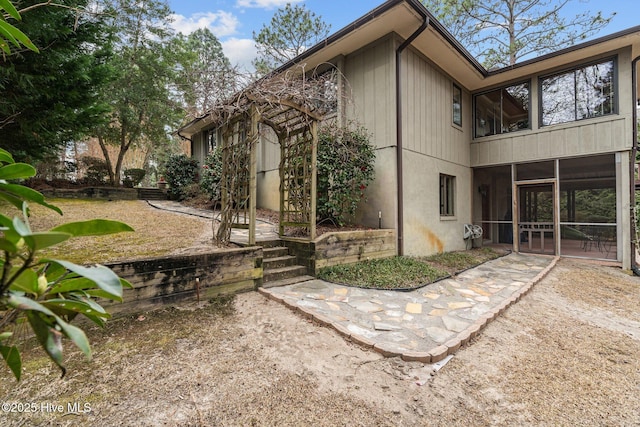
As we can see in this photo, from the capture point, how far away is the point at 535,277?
5090mm

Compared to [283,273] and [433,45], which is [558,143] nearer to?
[433,45]

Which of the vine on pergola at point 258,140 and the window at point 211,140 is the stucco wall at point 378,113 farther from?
the window at point 211,140

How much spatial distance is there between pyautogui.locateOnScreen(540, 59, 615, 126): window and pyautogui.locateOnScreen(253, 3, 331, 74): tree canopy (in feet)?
32.2

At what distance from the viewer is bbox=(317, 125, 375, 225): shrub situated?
5.55m

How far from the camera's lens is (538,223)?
26.0 ft

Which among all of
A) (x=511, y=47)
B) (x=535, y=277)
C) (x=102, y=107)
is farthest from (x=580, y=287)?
(x=511, y=47)

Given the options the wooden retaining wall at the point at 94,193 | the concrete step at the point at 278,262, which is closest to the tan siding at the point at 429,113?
the concrete step at the point at 278,262

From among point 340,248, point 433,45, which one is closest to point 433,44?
point 433,45

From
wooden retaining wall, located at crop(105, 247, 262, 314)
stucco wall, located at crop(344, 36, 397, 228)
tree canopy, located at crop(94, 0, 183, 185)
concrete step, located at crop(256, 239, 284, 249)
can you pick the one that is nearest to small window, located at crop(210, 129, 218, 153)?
tree canopy, located at crop(94, 0, 183, 185)

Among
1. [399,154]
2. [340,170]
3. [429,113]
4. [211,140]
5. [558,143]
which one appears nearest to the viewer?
[340,170]

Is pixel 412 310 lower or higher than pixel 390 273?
lower

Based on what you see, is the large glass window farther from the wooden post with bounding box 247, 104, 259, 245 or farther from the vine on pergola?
the wooden post with bounding box 247, 104, 259, 245

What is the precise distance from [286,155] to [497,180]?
845cm

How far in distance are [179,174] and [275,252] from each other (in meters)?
9.70
